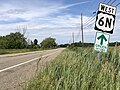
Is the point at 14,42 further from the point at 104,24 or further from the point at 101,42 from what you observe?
the point at 104,24

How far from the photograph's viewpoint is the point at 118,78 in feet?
15.0

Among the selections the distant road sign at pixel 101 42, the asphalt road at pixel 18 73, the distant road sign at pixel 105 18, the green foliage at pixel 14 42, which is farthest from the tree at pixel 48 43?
the distant road sign at pixel 105 18

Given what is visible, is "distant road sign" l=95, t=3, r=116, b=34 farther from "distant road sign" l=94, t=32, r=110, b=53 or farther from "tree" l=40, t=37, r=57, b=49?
"tree" l=40, t=37, r=57, b=49

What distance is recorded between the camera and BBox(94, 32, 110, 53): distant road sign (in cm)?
782

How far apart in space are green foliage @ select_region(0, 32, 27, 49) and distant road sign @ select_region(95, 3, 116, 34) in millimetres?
118969

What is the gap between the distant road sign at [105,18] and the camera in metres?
7.58

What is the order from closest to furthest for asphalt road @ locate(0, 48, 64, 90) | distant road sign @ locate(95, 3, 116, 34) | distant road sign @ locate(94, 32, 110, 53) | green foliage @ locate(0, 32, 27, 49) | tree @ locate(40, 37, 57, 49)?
distant road sign @ locate(95, 3, 116, 34) → distant road sign @ locate(94, 32, 110, 53) → asphalt road @ locate(0, 48, 64, 90) → green foliage @ locate(0, 32, 27, 49) → tree @ locate(40, 37, 57, 49)

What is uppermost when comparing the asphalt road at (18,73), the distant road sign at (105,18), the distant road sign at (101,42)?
the distant road sign at (105,18)

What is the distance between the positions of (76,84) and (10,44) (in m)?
125

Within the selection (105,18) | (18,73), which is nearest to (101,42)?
(105,18)

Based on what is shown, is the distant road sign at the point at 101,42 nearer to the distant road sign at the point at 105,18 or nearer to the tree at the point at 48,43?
the distant road sign at the point at 105,18

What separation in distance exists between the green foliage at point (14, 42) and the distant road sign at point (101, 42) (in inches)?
4676

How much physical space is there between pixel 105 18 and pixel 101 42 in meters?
0.73

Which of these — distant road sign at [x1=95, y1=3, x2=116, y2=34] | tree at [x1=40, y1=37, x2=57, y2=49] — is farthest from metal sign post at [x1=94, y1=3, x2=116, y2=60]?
tree at [x1=40, y1=37, x2=57, y2=49]
